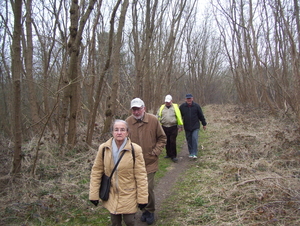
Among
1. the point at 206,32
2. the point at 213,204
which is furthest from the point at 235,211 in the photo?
the point at 206,32

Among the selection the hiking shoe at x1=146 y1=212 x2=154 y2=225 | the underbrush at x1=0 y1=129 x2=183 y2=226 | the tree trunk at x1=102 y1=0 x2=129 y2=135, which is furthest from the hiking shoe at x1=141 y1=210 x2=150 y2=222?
the tree trunk at x1=102 y1=0 x2=129 y2=135

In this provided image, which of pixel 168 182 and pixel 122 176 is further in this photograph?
pixel 168 182

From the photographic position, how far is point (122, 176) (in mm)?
2695

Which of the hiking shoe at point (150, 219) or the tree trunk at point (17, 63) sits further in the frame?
the tree trunk at point (17, 63)

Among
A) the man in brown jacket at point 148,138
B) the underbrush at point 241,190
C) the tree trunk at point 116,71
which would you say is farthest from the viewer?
the tree trunk at point 116,71

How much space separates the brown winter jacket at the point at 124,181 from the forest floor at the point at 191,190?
1090mm

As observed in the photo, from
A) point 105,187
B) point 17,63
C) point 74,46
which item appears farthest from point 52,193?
point 74,46

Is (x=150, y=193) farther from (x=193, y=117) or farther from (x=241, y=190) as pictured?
(x=193, y=117)

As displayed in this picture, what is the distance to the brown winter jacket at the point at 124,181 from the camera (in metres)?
2.68

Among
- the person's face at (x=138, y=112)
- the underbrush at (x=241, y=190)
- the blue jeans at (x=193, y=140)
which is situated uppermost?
the person's face at (x=138, y=112)

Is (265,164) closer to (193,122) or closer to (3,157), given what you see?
(193,122)

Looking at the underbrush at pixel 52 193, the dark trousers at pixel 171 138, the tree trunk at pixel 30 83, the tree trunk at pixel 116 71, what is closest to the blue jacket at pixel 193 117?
the dark trousers at pixel 171 138

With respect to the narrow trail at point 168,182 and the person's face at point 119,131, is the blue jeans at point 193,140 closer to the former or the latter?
the narrow trail at point 168,182

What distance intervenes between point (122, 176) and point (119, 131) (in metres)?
0.49
